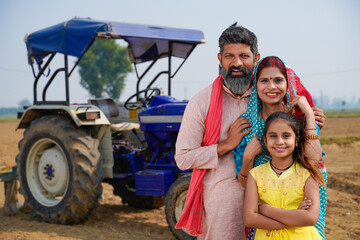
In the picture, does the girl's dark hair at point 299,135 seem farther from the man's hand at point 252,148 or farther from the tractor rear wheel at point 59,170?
the tractor rear wheel at point 59,170

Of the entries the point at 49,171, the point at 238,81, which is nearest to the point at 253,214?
the point at 238,81

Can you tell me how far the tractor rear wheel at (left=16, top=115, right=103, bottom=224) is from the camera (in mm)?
5168

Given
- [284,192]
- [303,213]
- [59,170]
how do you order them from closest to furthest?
[303,213] → [284,192] → [59,170]

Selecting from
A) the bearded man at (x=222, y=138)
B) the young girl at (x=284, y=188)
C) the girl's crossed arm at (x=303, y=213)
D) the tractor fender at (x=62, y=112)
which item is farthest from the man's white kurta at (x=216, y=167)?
the tractor fender at (x=62, y=112)

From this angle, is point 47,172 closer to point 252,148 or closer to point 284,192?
point 252,148

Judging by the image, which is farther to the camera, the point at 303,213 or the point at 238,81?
the point at 238,81

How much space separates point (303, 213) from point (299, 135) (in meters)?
0.40

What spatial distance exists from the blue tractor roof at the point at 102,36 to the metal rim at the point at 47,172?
1330mm

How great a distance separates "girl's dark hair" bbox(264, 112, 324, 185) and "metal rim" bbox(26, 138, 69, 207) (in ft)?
13.2

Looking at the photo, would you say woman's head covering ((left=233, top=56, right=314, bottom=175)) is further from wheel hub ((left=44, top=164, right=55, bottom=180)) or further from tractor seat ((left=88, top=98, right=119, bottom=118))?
tractor seat ((left=88, top=98, right=119, bottom=118))

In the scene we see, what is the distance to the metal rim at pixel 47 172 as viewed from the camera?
5598 millimetres

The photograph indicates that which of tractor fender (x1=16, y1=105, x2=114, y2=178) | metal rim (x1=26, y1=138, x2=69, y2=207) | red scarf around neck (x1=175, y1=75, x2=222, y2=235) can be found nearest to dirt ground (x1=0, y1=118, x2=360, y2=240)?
metal rim (x1=26, y1=138, x2=69, y2=207)

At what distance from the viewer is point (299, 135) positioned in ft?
6.91

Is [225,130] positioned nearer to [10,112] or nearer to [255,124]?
[255,124]
